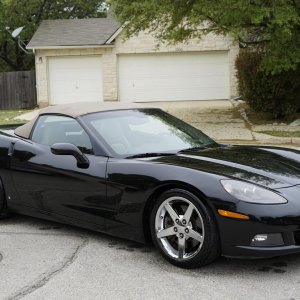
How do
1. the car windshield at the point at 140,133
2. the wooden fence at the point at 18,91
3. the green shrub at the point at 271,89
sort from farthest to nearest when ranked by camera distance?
the wooden fence at the point at 18,91, the green shrub at the point at 271,89, the car windshield at the point at 140,133

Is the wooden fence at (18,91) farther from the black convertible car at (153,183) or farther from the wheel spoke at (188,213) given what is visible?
the wheel spoke at (188,213)

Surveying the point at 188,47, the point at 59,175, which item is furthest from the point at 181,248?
the point at 188,47

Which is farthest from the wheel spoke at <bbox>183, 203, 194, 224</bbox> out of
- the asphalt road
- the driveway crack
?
the driveway crack

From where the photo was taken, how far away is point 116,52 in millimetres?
25375

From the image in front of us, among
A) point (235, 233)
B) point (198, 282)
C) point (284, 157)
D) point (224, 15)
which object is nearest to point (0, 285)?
point (198, 282)

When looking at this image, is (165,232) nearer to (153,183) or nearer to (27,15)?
(153,183)

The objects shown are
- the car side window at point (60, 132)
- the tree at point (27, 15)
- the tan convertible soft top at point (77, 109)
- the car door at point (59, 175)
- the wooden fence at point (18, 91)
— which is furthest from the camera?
the tree at point (27, 15)

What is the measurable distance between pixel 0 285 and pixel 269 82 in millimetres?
13551

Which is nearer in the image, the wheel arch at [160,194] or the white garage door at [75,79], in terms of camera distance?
the wheel arch at [160,194]

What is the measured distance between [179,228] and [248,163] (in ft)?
2.76

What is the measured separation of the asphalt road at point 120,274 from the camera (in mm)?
3814

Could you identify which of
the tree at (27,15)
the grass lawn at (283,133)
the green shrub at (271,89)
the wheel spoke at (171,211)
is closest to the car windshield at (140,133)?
the wheel spoke at (171,211)

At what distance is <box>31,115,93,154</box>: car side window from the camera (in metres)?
5.13

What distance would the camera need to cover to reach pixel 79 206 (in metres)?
4.94
